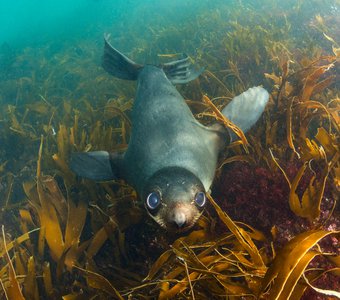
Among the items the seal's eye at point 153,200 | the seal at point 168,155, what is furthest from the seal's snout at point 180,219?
the seal's eye at point 153,200

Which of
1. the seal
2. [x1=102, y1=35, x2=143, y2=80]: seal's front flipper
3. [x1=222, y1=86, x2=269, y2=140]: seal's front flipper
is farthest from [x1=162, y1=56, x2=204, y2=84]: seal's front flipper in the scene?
[x1=222, y1=86, x2=269, y2=140]: seal's front flipper

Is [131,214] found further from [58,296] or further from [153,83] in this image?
[153,83]

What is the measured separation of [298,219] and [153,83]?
2110mm

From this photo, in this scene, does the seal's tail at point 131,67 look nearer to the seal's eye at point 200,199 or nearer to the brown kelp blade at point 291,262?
the seal's eye at point 200,199

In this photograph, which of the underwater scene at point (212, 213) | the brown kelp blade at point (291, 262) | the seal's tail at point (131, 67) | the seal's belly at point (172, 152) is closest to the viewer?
the brown kelp blade at point (291, 262)

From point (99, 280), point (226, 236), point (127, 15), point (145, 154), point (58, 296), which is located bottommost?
point (127, 15)

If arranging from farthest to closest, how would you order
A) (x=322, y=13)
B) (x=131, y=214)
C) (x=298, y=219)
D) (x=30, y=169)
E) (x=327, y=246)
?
(x=322, y=13), (x=30, y=169), (x=131, y=214), (x=298, y=219), (x=327, y=246)

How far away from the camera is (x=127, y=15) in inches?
864

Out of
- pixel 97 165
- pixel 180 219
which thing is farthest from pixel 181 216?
pixel 97 165

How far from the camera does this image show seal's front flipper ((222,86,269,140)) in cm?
338

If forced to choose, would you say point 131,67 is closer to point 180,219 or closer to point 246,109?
point 246,109

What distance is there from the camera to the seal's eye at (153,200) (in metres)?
2.02

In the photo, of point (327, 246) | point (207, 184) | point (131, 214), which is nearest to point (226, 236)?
point (207, 184)

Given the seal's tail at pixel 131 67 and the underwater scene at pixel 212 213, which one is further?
the seal's tail at pixel 131 67
